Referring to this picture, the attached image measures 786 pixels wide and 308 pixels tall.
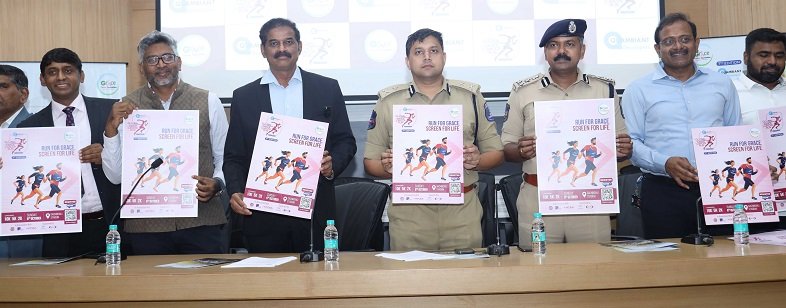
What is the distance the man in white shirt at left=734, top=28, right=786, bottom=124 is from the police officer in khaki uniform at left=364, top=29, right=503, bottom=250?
1477 millimetres

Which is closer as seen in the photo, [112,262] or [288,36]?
[112,262]

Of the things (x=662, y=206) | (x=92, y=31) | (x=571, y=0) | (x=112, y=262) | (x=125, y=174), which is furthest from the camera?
(x=92, y=31)

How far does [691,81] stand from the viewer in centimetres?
379

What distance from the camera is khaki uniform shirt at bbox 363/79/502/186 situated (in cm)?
373

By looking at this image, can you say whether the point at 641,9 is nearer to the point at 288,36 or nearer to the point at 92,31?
the point at 288,36

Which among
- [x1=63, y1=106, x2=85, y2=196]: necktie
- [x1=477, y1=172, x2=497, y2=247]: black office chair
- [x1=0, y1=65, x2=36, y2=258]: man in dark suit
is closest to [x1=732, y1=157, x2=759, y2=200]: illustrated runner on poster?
[x1=477, y1=172, x2=497, y2=247]: black office chair

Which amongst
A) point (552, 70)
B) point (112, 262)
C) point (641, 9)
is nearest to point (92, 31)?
point (112, 262)

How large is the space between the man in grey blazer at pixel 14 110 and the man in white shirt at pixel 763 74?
4062 millimetres

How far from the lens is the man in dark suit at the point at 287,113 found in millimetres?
3572

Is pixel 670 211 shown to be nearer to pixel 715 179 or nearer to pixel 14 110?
pixel 715 179

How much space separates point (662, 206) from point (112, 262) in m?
2.60

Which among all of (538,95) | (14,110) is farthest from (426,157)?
(14,110)

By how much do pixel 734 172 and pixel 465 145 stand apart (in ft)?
3.99

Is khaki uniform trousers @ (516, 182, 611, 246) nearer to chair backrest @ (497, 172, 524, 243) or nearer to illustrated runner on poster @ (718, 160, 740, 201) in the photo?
chair backrest @ (497, 172, 524, 243)
